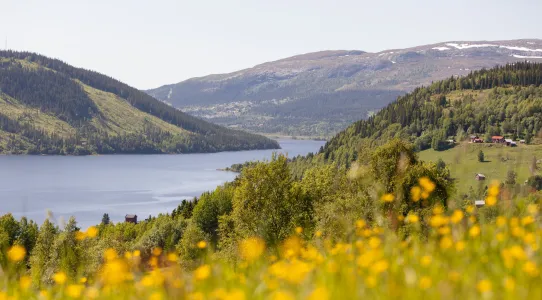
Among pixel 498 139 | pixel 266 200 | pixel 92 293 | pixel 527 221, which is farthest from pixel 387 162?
pixel 498 139

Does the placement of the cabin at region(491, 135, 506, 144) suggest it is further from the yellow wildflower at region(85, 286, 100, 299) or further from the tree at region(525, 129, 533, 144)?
the yellow wildflower at region(85, 286, 100, 299)

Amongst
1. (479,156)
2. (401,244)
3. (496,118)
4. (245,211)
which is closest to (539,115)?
(496,118)

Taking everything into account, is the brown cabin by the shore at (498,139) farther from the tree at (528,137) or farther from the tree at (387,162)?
the tree at (387,162)

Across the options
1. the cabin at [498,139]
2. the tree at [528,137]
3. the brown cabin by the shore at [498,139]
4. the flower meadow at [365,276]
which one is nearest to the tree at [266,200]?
the flower meadow at [365,276]

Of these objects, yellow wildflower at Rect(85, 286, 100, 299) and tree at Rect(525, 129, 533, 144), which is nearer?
yellow wildflower at Rect(85, 286, 100, 299)

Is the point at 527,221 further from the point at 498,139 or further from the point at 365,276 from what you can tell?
the point at 498,139

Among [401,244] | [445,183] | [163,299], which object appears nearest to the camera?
[163,299]

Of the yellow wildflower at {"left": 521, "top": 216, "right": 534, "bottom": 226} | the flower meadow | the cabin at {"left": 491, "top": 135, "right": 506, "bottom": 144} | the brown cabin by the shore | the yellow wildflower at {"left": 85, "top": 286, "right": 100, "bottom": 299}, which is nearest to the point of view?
the flower meadow

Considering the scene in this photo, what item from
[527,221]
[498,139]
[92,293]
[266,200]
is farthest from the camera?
[498,139]

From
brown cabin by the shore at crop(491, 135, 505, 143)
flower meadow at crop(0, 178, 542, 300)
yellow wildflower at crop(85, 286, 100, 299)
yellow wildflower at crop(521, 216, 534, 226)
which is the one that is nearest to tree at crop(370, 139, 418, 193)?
yellow wildflower at crop(521, 216, 534, 226)

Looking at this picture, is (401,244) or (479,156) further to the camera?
(479,156)

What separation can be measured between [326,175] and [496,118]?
148 m

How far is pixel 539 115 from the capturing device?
180000 millimetres

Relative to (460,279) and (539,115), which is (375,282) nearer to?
(460,279)
